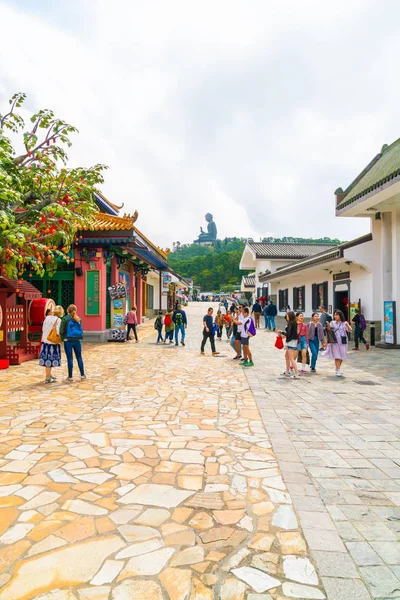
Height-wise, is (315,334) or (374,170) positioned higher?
(374,170)

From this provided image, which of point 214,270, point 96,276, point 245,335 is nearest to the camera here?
point 245,335

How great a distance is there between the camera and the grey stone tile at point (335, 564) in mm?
2365

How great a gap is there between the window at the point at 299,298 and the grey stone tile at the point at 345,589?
2302 centimetres

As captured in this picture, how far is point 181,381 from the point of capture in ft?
27.5

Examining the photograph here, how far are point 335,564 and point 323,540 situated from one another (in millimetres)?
258

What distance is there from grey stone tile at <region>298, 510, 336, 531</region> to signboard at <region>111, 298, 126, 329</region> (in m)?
13.4

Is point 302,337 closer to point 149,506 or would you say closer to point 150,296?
point 149,506

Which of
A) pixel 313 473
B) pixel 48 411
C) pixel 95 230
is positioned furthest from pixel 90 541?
pixel 95 230

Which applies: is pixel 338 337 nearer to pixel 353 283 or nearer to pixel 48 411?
pixel 48 411

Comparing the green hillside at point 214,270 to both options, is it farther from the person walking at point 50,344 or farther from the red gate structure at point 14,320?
the person walking at point 50,344

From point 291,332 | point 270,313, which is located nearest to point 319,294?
point 270,313

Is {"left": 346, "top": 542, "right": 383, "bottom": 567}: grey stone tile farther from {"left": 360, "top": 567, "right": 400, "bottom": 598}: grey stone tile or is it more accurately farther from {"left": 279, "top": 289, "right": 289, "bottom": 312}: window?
{"left": 279, "top": 289, "right": 289, "bottom": 312}: window

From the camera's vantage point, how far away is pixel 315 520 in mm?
2971

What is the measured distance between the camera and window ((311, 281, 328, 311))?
68.9ft
